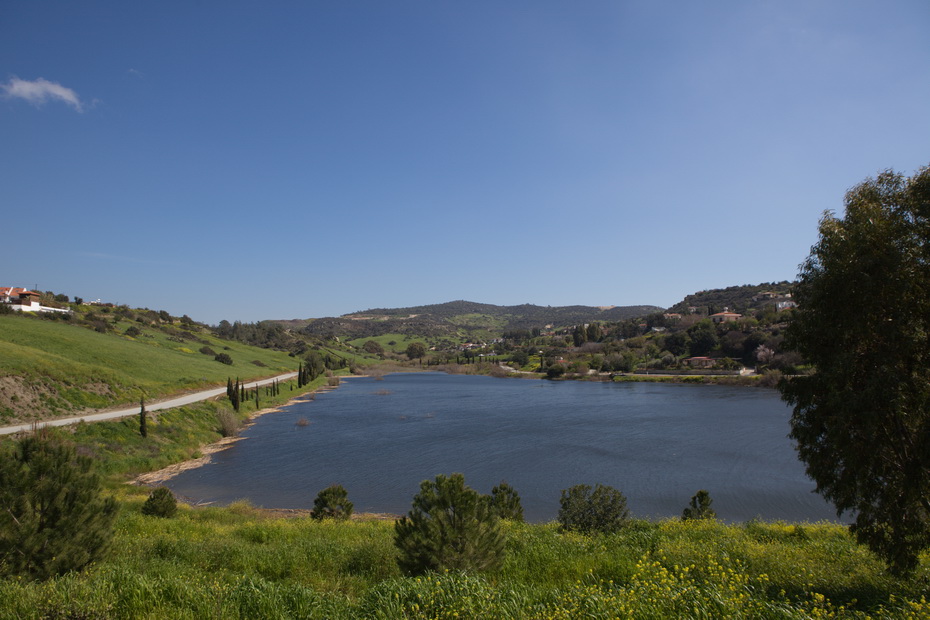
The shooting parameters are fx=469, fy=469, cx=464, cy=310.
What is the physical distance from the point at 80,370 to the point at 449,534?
125 feet

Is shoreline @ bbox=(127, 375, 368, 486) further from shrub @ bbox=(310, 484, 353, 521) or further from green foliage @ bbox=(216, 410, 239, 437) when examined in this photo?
shrub @ bbox=(310, 484, 353, 521)

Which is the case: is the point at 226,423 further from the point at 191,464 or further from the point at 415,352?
the point at 415,352

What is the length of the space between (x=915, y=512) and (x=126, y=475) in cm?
3094

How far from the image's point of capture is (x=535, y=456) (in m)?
32.7

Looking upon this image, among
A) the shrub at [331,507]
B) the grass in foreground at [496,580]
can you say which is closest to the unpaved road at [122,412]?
the shrub at [331,507]

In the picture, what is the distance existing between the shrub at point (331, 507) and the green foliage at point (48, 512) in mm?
9988

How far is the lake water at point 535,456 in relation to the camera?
23.6 meters

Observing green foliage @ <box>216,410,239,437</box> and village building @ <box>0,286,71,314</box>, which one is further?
village building @ <box>0,286,71,314</box>

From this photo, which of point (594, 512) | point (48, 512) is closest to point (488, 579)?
point (48, 512)

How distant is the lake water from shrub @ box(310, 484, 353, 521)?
4.98 meters

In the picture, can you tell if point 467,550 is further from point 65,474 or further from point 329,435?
point 329,435

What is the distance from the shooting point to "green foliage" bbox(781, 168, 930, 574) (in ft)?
22.1

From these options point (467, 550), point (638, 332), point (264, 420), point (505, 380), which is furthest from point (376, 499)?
point (638, 332)

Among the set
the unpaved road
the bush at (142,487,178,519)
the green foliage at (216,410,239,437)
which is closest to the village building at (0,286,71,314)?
the unpaved road
